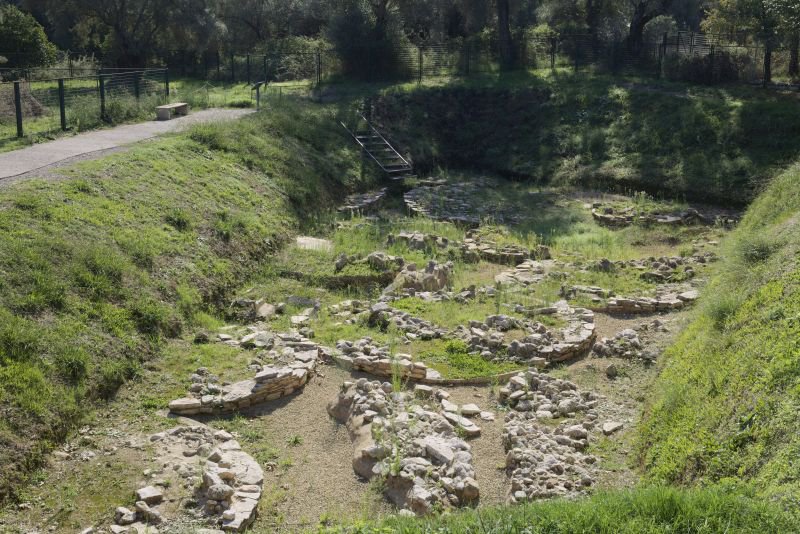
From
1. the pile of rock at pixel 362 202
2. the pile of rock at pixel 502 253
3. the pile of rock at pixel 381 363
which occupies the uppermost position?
the pile of rock at pixel 362 202

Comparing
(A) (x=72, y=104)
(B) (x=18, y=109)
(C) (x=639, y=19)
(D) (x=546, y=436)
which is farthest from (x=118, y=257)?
(C) (x=639, y=19)

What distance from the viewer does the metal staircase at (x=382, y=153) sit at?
27.2 metres

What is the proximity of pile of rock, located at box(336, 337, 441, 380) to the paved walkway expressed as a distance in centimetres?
804

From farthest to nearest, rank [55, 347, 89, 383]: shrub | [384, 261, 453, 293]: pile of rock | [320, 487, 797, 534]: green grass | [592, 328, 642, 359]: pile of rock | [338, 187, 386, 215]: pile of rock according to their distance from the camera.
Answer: [338, 187, 386, 215]: pile of rock < [384, 261, 453, 293]: pile of rock < [592, 328, 642, 359]: pile of rock < [55, 347, 89, 383]: shrub < [320, 487, 797, 534]: green grass

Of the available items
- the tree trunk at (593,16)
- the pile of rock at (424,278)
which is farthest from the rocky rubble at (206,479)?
the tree trunk at (593,16)

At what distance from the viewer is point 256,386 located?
441 inches

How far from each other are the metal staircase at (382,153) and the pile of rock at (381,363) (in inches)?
A: 586

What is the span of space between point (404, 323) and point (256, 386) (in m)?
3.32

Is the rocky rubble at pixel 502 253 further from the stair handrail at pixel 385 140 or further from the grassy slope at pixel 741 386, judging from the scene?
→ the stair handrail at pixel 385 140

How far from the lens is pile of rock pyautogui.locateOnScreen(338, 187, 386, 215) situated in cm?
2281

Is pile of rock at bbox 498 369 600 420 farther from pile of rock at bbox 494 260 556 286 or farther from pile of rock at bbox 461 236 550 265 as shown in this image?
pile of rock at bbox 461 236 550 265

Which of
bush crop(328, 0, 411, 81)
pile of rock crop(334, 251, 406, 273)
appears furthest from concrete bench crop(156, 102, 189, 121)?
pile of rock crop(334, 251, 406, 273)

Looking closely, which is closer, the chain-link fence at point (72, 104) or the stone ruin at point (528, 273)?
the stone ruin at point (528, 273)

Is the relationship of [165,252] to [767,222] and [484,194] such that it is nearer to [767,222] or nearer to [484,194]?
[767,222]
